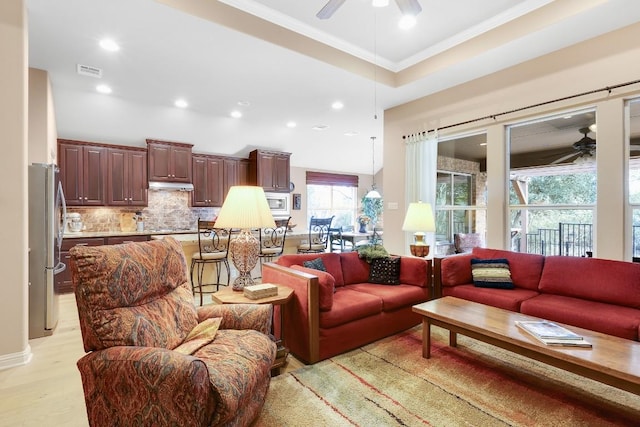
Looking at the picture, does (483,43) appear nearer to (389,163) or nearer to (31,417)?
(389,163)

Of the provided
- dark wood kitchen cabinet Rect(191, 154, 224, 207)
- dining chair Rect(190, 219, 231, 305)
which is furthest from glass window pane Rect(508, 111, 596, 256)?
dark wood kitchen cabinet Rect(191, 154, 224, 207)

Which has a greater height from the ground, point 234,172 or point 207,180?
point 234,172

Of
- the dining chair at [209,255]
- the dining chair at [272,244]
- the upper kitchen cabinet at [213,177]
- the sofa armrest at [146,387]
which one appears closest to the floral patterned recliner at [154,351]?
the sofa armrest at [146,387]

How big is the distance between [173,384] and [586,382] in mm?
2664

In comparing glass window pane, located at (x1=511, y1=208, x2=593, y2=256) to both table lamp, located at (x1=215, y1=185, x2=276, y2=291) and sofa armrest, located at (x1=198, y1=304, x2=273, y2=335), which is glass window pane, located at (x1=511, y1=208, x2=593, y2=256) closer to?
table lamp, located at (x1=215, y1=185, x2=276, y2=291)

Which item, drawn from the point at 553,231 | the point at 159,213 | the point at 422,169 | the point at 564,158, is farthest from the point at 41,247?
the point at 564,158

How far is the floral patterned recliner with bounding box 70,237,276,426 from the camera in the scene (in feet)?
4.37

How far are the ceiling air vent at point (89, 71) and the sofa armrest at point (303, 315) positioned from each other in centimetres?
329

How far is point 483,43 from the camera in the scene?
341cm

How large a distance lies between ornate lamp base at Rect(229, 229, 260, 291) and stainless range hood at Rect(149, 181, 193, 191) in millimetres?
4007

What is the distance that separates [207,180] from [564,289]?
589 centimetres

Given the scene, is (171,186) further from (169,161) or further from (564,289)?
(564,289)

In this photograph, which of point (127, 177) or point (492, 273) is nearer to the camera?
point (492, 273)

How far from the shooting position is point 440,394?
2.09 m
